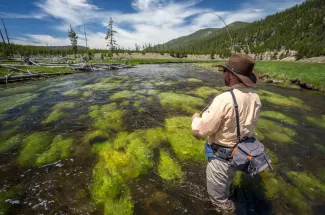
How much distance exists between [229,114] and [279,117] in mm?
9589

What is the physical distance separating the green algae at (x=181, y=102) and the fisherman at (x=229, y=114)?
8012 mm

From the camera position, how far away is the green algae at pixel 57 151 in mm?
6142

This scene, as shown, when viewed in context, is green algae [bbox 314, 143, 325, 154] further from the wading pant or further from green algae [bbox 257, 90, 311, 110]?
green algae [bbox 257, 90, 311, 110]

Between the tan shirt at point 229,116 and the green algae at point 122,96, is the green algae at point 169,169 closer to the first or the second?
the tan shirt at point 229,116

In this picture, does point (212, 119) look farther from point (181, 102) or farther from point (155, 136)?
point (181, 102)

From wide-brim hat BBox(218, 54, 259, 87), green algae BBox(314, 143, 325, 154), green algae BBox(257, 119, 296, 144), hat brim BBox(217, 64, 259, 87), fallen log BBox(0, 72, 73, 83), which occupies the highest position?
wide-brim hat BBox(218, 54, 259, 87)

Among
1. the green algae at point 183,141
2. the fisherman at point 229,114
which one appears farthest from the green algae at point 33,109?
the fisherman at point 229,114

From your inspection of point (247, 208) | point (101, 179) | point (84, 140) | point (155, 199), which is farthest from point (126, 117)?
point (247, 208)

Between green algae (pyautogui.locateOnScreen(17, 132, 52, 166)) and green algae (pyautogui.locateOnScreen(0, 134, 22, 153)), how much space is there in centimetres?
27

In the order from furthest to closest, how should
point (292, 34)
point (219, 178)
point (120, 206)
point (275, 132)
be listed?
point (292, 34) < point (275, 132) < point (120, 206) < point (219, 178)

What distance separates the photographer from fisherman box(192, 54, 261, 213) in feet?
9.42

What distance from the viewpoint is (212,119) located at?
294 cm

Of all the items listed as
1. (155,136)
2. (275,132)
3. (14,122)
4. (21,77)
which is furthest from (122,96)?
(21,77)

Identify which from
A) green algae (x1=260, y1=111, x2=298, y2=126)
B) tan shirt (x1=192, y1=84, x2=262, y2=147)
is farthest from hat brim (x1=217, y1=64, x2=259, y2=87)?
green algae (x1=260, y1=111, x2=298, y2=126)
